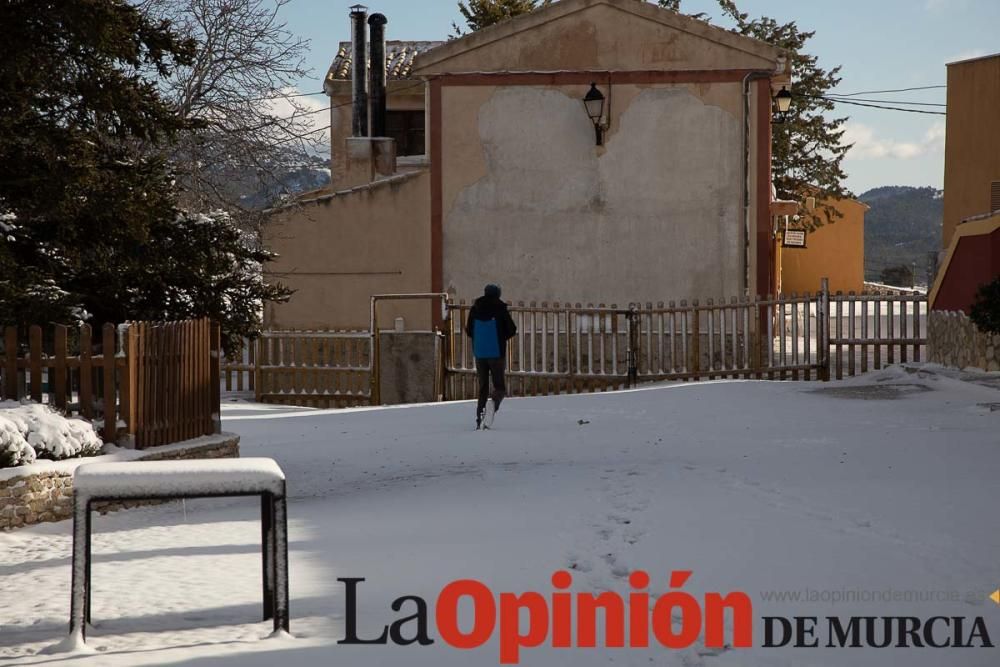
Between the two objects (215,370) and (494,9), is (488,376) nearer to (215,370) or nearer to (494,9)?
(215,370)

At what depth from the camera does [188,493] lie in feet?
19.5

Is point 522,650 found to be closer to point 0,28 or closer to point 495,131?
point 0,28

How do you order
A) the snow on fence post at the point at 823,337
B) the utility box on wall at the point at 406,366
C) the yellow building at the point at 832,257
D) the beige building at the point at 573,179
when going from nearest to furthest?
the snow on fence post at the point at 823,337 → the utility box on wall at the point at 406,366 → the beige building at the point at 573,179 → the yellow building at the point at 832,257

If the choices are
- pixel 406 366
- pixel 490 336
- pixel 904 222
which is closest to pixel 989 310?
pixel 490 336

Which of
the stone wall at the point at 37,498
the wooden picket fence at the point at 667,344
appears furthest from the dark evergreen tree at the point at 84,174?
the wooden picket fence at the point at 667,344

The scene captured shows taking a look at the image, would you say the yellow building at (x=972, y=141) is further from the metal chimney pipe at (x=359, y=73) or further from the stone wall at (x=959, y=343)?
the metal chimney pipe at (x=359, y=73)

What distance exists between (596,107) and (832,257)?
98.0 feet

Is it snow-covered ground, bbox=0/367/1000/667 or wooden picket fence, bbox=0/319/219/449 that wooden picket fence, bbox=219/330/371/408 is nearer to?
snow-covered ground, bbox=0/367/1000/667

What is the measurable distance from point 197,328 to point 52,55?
2737 millimetres

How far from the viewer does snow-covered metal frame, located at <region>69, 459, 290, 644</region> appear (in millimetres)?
5805

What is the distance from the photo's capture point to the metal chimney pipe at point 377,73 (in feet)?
98.5

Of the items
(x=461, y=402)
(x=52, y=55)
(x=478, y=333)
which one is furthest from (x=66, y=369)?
(x=461, y=402)

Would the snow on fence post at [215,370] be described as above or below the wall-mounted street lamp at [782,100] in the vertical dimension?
below

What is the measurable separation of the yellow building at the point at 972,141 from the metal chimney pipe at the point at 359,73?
46.3 feet
